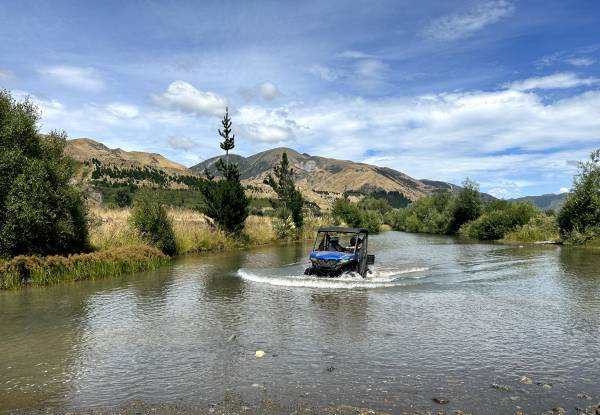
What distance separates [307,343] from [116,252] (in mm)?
17546

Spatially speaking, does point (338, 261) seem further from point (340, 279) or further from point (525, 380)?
point (525, 380)

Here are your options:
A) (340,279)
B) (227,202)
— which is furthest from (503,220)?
(340,279)

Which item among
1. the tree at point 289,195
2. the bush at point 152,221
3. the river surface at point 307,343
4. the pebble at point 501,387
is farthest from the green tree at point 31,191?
the tree at point 289,195

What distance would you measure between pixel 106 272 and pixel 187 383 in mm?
17585

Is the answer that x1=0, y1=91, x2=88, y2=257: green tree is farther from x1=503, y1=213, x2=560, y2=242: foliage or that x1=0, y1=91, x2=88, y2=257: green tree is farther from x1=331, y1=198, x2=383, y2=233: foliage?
x1=331, y1=198, x2=383, y2=233: foliage

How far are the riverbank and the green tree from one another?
1.15 m

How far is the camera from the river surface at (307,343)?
8.50 meters

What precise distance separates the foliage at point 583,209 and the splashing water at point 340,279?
1140 inches

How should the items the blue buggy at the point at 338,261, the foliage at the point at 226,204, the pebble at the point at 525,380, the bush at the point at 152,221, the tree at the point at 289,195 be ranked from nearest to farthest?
the pebble at the point at 525,380 → the blue buggy at the point at 338,261 → the bush at the point at 152,221 → the foliage at the point at 226,204 → the tree at the point at 289,195

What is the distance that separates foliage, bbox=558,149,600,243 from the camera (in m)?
46.1

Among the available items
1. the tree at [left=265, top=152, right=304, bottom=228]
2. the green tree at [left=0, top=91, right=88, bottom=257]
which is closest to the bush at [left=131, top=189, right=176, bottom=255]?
the green tree at [left=0, top=91, right=88, bottom=257]

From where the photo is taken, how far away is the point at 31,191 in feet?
69.6

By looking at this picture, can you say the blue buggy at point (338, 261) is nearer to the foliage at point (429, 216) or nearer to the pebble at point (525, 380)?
the pebble at point (525, 380)

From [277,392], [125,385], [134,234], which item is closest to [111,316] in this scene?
[125,385]
